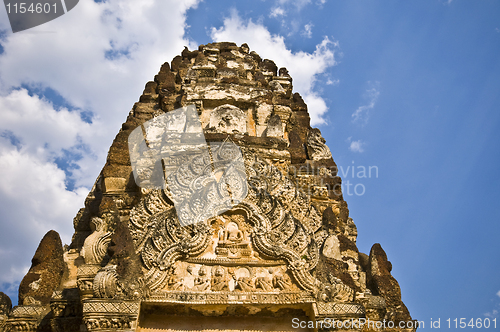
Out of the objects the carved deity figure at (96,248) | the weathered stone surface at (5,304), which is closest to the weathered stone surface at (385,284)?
the carved deity figure at (96,248)

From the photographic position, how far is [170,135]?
8.95 m

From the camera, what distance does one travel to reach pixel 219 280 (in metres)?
6.79

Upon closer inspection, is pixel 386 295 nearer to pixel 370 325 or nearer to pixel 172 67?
pixel 370 325

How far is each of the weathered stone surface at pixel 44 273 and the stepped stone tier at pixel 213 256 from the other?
0.02 metres

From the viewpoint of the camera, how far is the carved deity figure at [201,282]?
672 centimetres

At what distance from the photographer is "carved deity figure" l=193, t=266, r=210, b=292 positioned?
672cm

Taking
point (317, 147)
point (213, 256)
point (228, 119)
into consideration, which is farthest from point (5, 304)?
point (317, 147)

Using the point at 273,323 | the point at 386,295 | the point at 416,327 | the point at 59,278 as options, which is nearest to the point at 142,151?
the point at 59,278

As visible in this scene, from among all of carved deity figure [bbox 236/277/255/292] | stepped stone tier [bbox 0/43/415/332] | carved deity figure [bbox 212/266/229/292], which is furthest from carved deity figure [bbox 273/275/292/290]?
carved deity figure [bbox 212/266/229/292]

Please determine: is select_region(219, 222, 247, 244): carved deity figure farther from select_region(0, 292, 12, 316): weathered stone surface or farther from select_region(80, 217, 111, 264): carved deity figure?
select_region(0, 292, 12, 316): weathered stone surface

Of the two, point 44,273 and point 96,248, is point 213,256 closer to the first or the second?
point 96,248

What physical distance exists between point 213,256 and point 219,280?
41 centimetres

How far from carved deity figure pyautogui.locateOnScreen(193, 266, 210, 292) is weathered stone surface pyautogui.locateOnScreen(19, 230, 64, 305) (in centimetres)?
292

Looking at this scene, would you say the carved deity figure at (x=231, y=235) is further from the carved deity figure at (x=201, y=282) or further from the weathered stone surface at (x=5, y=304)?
the weathered stone surface at (x=5, y=304)
